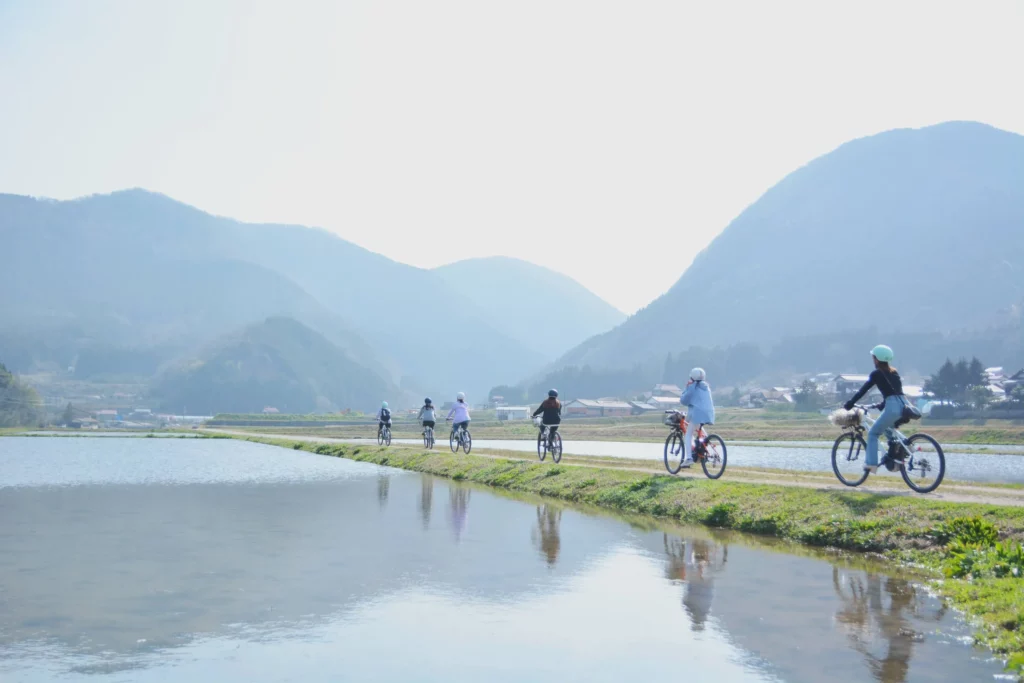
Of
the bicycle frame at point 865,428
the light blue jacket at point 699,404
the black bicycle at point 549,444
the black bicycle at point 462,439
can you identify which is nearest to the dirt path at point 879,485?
the bicycle frame at point 865,428

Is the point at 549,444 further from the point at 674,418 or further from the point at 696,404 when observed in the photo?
the point at 696,404

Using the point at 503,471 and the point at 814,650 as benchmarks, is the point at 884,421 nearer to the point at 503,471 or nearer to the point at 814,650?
the point at 814,650

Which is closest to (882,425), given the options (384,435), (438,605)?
(438,605)

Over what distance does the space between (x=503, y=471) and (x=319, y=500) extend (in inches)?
327

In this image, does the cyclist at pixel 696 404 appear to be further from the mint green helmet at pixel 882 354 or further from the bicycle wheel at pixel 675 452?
the mint green helmet at pixel 882 354

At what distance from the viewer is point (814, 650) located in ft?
29.7

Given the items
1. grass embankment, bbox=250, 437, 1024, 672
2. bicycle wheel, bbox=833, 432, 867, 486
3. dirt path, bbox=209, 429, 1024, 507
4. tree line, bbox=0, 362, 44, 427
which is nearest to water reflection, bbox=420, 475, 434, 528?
grass embankment, bbox=250, 437, 1024, 672

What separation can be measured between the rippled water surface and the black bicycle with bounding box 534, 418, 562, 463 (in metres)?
12.5

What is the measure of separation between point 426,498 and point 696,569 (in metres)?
11.7

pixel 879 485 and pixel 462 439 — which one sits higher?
pixel 879 485

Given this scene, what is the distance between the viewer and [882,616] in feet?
34.1

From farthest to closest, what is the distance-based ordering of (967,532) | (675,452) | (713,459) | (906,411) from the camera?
(675,452) < (713,459) < (906,411) < (967,532)

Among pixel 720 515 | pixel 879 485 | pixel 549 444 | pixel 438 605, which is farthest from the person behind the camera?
pixel 549 444

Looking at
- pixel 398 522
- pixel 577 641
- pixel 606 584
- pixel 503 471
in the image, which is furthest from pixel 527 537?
pixel 503 471
